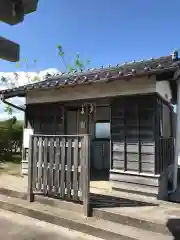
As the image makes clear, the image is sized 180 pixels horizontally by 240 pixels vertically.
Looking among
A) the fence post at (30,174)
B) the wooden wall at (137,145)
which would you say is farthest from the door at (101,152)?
the fence post at (30,174)

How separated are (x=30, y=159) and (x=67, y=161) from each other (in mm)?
1002

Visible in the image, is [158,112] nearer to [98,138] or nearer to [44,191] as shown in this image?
[44,191]

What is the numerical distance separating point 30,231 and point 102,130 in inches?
240

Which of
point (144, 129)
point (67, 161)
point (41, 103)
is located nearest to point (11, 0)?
point (67, 161)

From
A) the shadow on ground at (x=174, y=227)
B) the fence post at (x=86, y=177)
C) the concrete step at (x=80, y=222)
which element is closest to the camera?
the shadow on ground at (x=174, y=227)

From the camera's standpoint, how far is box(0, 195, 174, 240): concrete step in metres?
4.36

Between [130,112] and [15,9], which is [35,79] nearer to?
[130,112]

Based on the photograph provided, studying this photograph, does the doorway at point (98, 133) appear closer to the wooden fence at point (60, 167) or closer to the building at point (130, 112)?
the building at point (130, 112)

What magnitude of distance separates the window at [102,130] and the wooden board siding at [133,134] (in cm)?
349

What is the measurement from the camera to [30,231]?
15.9 feet

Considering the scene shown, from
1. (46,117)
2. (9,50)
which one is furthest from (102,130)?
(9,50)

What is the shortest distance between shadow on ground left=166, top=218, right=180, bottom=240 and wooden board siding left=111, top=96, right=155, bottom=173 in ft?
5.99

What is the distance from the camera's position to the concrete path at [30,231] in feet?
15.0

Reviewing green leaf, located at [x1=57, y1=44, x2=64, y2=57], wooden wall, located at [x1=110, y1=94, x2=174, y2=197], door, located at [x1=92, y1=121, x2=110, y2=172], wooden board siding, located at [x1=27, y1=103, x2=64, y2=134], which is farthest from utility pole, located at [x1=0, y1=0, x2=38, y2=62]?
green leaf, located at [x1=57, y1=44, x2=64, y2=57]
